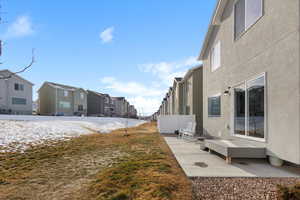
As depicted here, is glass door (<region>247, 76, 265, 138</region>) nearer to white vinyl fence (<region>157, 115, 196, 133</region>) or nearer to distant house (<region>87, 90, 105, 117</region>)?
white vinyl fence (<region>157, 115, 196, 133</region>)

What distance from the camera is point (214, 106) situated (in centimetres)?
906

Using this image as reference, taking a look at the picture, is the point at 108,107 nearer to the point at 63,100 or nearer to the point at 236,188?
the point at 63,100

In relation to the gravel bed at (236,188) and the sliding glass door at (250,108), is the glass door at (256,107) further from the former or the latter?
the gravel bed at (236,188)

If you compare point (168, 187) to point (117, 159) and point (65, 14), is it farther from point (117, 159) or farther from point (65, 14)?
point (65, 14)

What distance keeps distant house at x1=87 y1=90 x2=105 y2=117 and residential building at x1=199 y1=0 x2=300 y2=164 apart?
41.1 m

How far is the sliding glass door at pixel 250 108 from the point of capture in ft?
16.2

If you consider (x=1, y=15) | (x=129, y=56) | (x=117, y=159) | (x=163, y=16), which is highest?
(x=163, y=16)

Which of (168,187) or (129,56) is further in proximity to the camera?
(129,56)

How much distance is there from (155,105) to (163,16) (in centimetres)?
5615

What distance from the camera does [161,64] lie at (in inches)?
824

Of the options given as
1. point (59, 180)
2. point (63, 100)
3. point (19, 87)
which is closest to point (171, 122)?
point (59, 180)

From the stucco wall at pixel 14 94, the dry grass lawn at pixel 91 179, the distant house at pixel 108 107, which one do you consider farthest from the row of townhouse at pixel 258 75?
the distant house at pixel 108 107

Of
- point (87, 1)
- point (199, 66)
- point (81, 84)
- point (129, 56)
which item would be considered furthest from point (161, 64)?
point (81, 84)

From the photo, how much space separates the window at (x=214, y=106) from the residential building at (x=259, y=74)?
0.05 m
